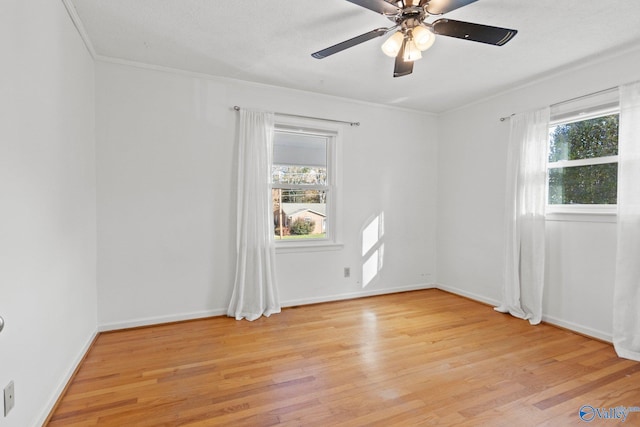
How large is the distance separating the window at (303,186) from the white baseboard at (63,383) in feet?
6.58

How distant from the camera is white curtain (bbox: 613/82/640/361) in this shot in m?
2.62

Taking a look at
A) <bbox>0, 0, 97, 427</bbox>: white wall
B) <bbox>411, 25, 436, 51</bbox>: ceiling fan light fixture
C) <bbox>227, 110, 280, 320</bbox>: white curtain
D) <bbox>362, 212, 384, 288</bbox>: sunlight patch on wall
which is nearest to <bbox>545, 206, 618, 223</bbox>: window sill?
<bbox>362, 212, 384, 288</bbox>: sunlight patch on wall

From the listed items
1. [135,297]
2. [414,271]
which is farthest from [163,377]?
[414,271]

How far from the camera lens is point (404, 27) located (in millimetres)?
1981

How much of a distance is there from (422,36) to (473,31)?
28 centimetres

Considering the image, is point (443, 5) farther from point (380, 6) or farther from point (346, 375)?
point (346, 375)

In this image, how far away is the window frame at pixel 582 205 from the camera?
2.92m

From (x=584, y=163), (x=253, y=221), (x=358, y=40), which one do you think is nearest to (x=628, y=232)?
(x=584, y=163)

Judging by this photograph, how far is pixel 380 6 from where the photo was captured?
176 centimetres

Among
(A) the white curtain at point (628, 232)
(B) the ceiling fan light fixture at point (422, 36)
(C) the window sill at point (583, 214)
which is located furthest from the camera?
(C) the window sill at point (583, 214)

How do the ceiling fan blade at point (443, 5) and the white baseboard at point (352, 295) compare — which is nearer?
the ceiling fan blade at point (443, 5)

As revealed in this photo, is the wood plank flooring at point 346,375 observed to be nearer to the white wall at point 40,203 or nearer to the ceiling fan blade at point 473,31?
the white wall at point 40,203

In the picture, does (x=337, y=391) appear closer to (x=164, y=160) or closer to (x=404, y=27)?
(x=404, y=27)

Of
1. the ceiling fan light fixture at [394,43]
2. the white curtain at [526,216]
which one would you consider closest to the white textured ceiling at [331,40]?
the ceiling fan light fixture at [394,43]
